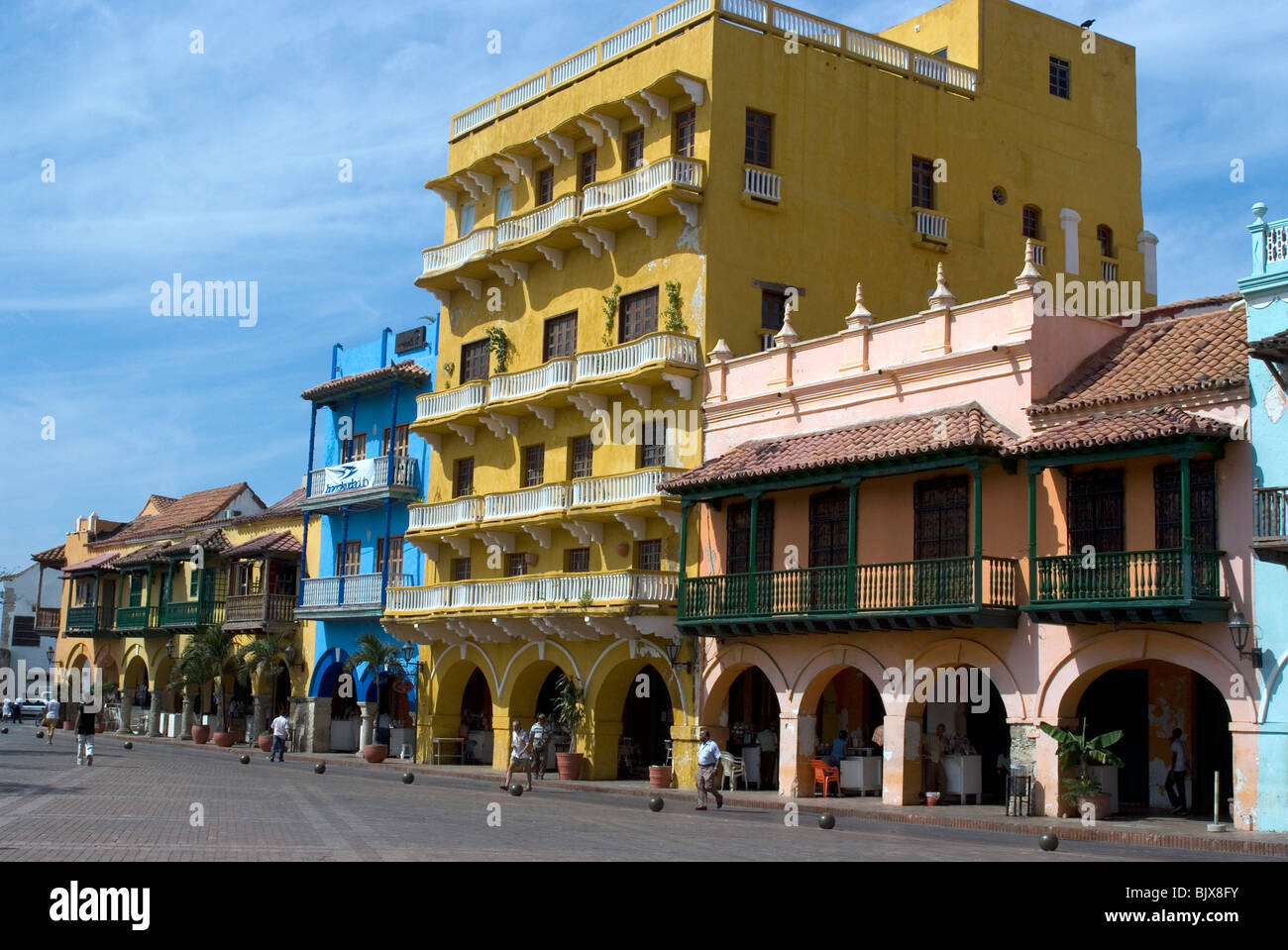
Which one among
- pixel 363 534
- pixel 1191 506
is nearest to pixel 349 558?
pixel 363 534

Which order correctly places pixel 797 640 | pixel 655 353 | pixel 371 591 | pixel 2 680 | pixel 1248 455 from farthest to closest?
pixel 2 680
pixel 371 591
pixel 655 353
pixel 797 640
pixel 1248 455

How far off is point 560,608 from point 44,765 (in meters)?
12.0

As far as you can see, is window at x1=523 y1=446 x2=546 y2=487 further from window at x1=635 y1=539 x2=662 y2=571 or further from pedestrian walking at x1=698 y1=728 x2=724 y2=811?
pedestrian walking at x1=698 y1=728 x2=724 y2=811

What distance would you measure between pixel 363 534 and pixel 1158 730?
86.3 ft

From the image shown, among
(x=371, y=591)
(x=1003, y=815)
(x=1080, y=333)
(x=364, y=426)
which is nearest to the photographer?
(x=1003, y=815)

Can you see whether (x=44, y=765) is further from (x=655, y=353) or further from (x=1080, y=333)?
(x=1080, y=333)

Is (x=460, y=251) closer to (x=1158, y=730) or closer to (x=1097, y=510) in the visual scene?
(x=1097, y=510)

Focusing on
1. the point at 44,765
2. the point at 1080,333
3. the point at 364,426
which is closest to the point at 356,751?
the point at 364,426

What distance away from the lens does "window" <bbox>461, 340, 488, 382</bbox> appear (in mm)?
42094

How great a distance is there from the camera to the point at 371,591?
4475cm

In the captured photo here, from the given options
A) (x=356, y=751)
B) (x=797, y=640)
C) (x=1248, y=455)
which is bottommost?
(x=356, y=751)

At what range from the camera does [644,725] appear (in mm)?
38531

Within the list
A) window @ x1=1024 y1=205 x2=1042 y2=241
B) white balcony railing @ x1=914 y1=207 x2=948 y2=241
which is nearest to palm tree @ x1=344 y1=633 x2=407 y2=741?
white balcony railing @ x1=914 y1=207 x2=948 y2=241

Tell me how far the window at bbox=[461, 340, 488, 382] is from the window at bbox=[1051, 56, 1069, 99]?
16444mm
